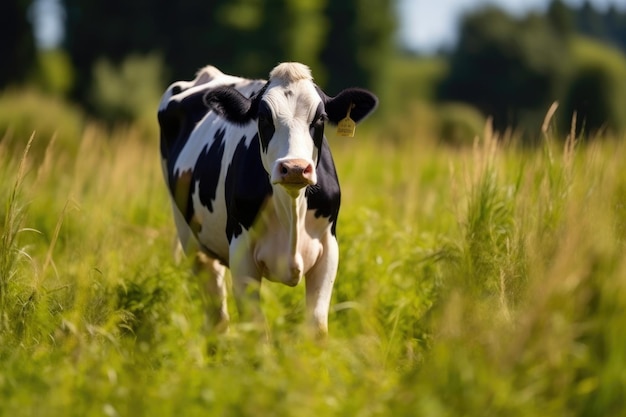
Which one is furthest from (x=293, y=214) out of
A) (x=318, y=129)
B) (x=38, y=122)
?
(x=38, y=122)

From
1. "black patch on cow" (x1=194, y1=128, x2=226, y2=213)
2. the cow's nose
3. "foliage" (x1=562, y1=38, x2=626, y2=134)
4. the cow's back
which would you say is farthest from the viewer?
"foliage" (x1=562, y1=38, x2=626, y2=134)

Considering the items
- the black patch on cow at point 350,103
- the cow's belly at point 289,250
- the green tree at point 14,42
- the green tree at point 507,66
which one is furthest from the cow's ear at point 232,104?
the green tree at point 507,66

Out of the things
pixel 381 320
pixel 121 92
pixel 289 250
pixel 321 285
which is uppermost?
pixel 289 250

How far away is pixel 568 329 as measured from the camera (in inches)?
171

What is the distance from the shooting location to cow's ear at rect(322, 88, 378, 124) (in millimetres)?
6035

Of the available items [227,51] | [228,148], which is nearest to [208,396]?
[228,148]

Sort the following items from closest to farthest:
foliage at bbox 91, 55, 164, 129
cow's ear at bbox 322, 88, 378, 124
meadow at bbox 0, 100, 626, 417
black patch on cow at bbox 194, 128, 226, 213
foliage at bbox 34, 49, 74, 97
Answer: meadow at bbox 0, 100, 626, 417 < cow's ear at bbox 322, 88, 378, 124 < black patch on cow at bbox 194, 128, 226, 213 < foliage at bbox 91, 55, 164, 129 < foliage at bbox 34, 49, 74, 97

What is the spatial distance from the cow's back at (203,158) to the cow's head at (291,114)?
0.81 feet

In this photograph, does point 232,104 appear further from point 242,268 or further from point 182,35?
point 182,35

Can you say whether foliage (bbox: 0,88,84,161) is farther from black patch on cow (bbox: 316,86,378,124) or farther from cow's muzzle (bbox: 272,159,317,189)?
cow's muzzle (bbox: 272,159,317,189)

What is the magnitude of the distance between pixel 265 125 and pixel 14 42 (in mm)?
36421

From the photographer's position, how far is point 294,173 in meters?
5.20

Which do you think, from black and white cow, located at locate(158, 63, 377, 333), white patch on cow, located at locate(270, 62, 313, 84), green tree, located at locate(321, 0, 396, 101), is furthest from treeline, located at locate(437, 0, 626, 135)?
white patch on cow, located at locate(270, 62, 313, 84)

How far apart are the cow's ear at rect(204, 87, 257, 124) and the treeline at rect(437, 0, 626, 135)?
123 ft
